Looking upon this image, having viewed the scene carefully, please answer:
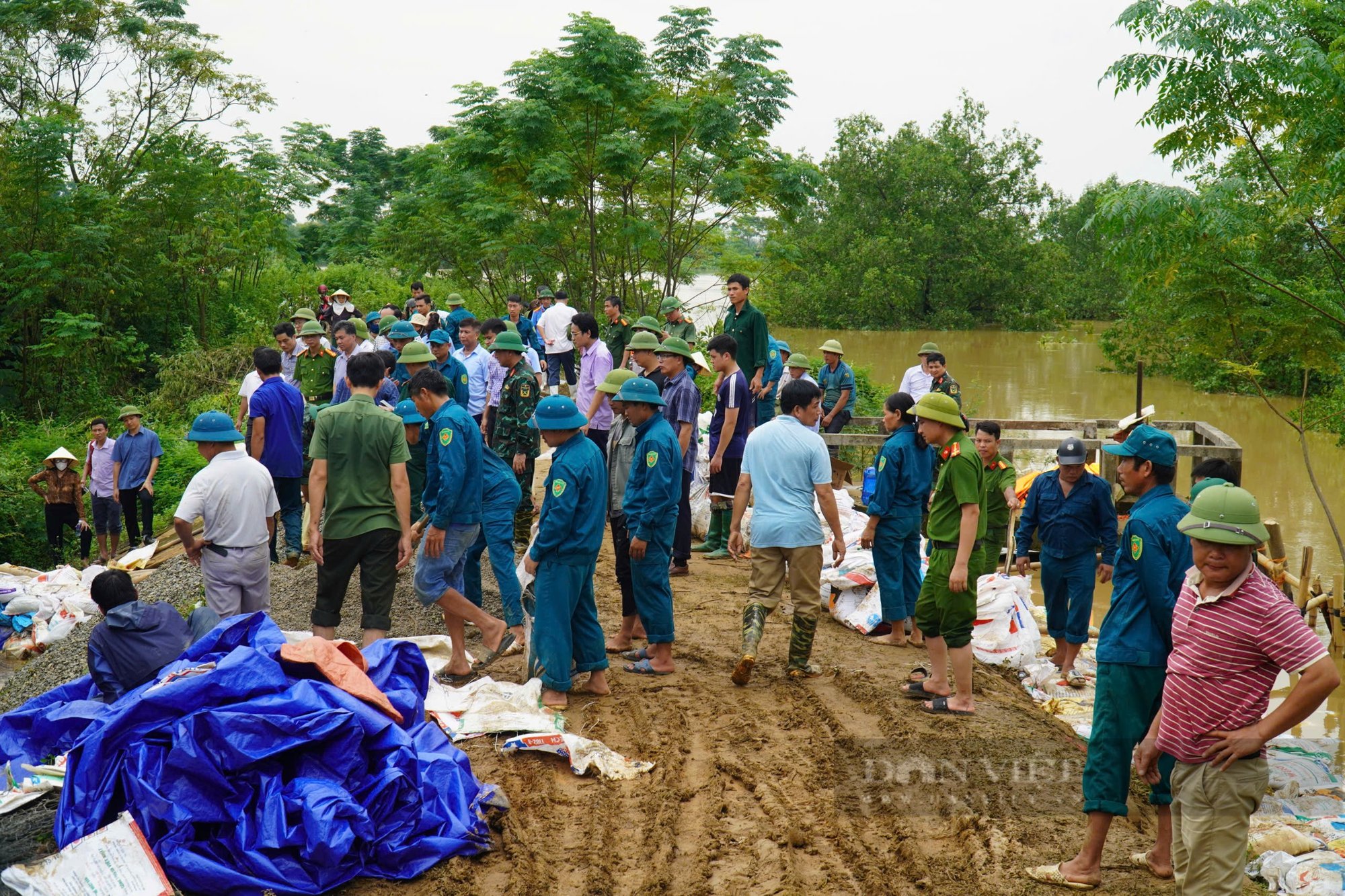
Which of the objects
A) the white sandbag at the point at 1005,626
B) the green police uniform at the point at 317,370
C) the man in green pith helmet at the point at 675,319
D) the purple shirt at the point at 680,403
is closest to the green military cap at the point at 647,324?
the man in green pith helmet at the point at 675,319

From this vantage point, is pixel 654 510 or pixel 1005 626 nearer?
pixel 654 510

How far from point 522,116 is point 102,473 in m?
9.20

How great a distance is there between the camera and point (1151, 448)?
440 centimetres

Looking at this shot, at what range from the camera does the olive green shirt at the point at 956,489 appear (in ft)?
19.6

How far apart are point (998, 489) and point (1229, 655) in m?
5.22

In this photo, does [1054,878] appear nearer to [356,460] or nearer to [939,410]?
[939,410]

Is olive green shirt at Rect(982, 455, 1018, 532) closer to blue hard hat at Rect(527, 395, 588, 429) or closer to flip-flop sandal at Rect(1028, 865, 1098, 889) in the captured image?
blue hard hat at Rect(527, 395, 588, 429)

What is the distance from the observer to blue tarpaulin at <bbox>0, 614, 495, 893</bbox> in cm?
404

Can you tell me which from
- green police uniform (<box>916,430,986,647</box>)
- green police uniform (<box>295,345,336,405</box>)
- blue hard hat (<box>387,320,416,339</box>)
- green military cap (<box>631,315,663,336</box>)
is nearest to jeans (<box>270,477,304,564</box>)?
green police uniform (<box>295,345,336,405</box>)

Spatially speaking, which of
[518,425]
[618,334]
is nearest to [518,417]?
[518,425]

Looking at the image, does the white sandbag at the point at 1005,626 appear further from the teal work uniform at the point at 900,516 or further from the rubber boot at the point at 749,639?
the rubber boot at the point at 749,639

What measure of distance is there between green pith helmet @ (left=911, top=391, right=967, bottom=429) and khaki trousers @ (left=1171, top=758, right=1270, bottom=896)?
2555 millimetres

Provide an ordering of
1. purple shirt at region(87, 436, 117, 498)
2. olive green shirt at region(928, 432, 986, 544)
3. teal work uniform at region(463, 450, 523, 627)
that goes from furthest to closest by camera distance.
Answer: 1. purple shirt at region(87, 436, 117, 498)
2. teal work uniform at region(463, 450, 523, 627)
3. olive green shirt at region(928, 432, 986, 544)

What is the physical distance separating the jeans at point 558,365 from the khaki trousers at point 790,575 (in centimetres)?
833
